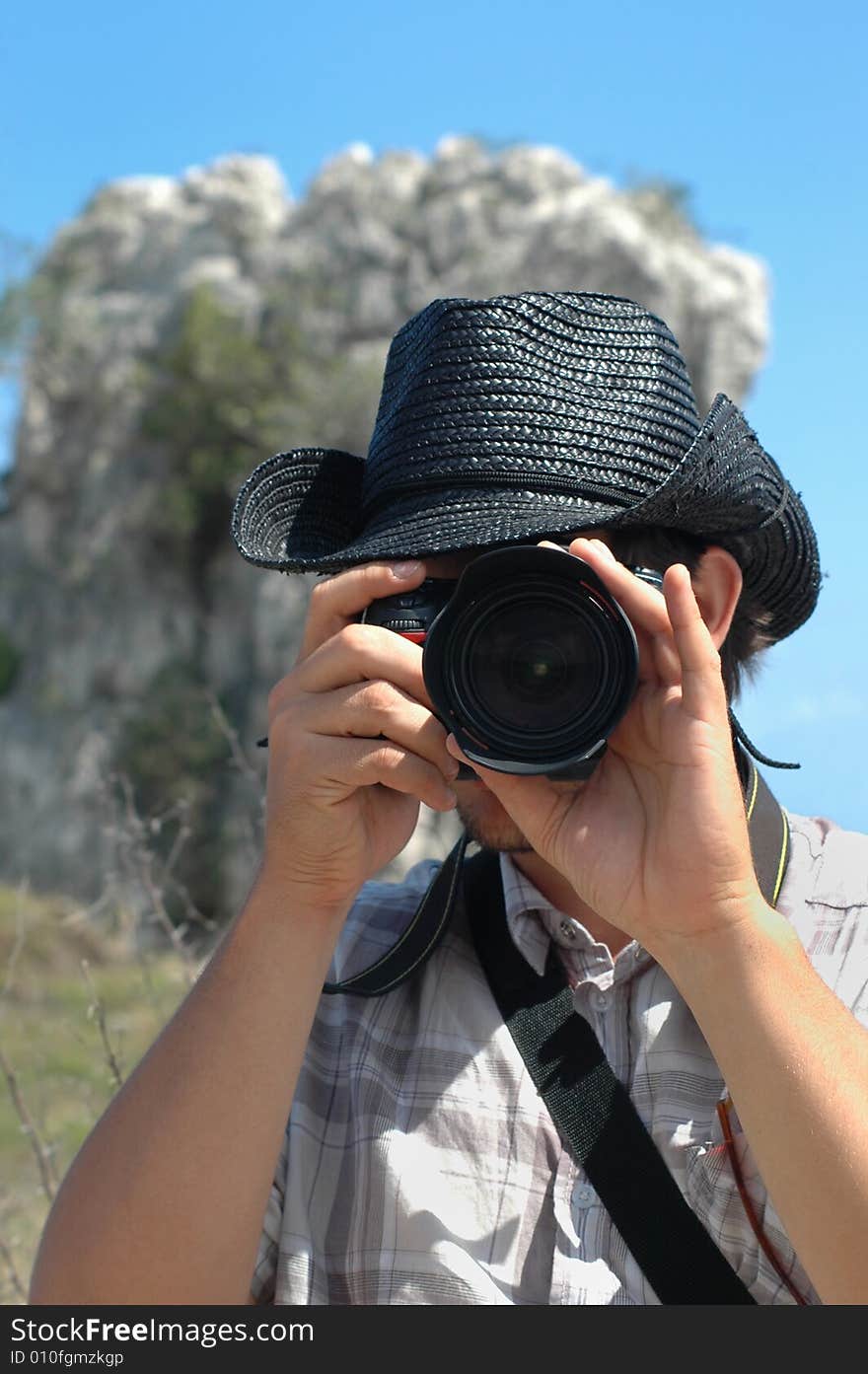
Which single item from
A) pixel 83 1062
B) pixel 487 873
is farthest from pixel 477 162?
pixel 487 873

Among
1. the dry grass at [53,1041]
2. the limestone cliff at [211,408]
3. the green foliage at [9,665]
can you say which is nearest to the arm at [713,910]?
the dry grass at [53,1041]

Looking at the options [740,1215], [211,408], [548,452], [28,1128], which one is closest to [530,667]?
[548,452]

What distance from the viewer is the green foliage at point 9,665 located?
17094 mm

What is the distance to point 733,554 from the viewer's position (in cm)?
139

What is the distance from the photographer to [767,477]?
4.36 feet

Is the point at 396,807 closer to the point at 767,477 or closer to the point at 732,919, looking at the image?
the point at 732,919

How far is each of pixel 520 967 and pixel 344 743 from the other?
12.1 inches

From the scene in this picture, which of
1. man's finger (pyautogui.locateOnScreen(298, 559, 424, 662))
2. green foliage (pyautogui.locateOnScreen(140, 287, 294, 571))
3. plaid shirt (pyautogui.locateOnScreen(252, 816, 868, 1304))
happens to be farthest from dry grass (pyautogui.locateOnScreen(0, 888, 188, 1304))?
green foliage (pyautogui.locateOnScreen(140, 287, 294, 571))

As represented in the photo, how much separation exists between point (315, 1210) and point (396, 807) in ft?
1.31

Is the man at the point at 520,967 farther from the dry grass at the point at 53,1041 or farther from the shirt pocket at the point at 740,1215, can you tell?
the dry grass at the point at 53,1041

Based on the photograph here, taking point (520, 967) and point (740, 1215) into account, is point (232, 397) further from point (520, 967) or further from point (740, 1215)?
point (740, 1215)

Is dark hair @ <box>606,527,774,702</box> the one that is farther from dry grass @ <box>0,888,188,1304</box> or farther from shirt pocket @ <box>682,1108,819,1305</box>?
dry grass @ <box>0,888,188,1304</box>

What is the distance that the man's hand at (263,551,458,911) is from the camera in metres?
1.16

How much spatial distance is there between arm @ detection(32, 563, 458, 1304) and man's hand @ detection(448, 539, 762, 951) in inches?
3.8
